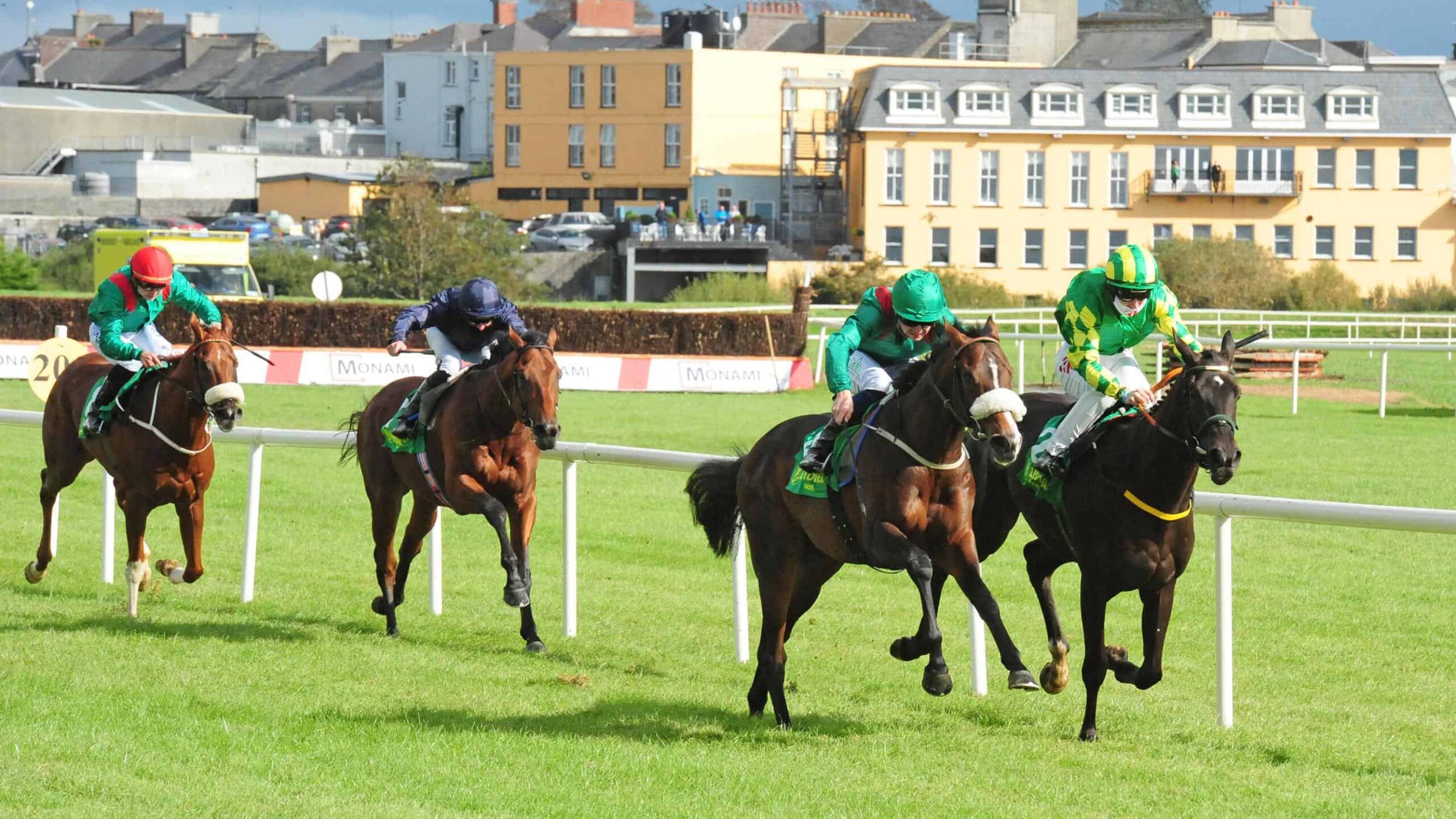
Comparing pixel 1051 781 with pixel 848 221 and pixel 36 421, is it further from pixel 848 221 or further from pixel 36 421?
pixel 848 221

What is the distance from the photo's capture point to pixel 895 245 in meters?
54.9

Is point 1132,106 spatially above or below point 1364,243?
above

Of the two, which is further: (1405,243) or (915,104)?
(915,104)

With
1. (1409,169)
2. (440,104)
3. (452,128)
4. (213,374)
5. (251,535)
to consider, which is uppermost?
(440,104)

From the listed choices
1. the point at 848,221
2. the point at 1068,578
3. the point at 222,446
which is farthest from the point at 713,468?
the point at 848,221

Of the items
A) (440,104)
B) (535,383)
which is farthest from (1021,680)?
(440,104)

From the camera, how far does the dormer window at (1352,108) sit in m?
54.7

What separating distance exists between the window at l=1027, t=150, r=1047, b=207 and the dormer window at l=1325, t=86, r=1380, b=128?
8710mm

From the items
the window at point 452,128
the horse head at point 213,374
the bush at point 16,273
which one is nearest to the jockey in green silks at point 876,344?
the horse head at point 213,374

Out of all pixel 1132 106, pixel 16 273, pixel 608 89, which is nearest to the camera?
pixel 16 273

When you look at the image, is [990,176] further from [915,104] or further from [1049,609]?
[1049,609]

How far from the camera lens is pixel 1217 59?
67.6m

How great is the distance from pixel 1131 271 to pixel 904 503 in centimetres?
119

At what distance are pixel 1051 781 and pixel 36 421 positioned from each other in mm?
6939
